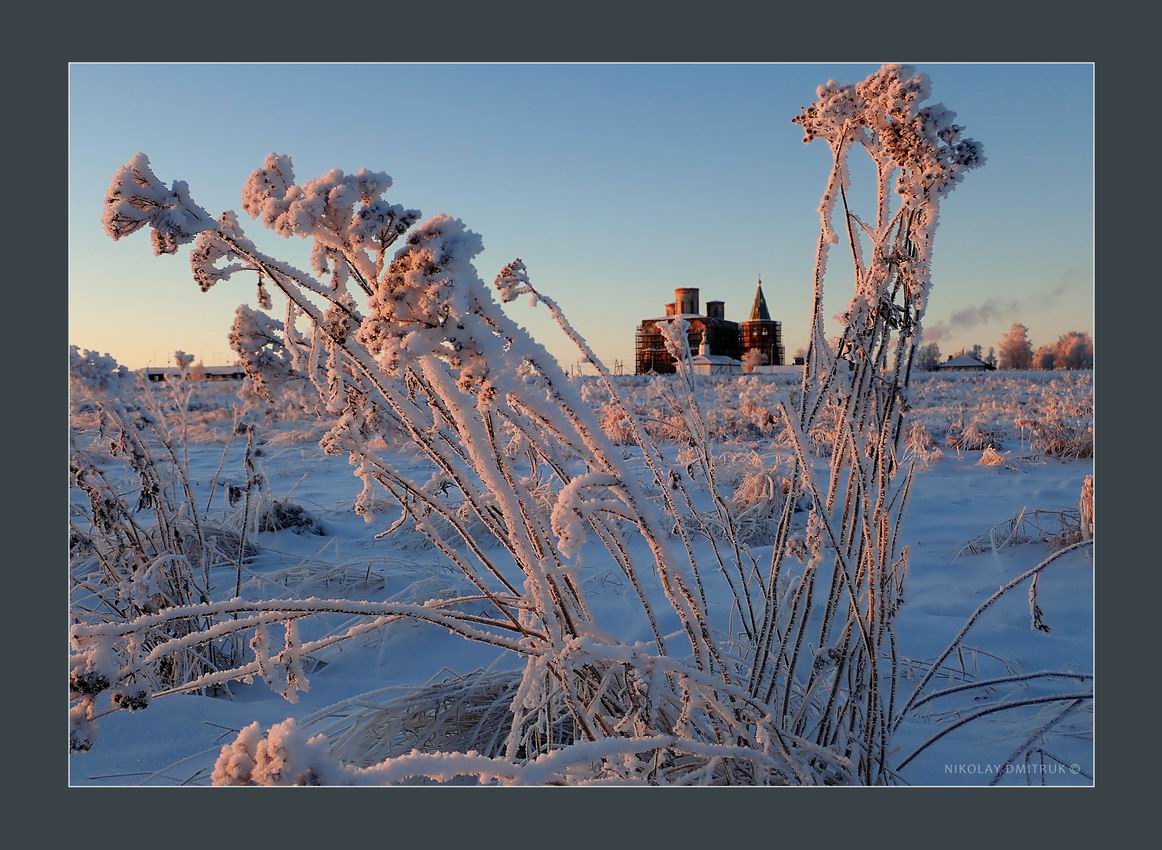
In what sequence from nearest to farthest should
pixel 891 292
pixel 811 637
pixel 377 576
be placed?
pixel 891 292, pixel 811 637, pixel 377 576

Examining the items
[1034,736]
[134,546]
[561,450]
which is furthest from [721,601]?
[134,546]

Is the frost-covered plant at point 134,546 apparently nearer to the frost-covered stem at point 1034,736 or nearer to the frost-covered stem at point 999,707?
the frost-covered stem at point 999,707

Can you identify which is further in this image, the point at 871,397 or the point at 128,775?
the point at 128,775

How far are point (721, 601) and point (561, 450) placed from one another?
1.53 meters

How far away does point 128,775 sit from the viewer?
5.69 ft

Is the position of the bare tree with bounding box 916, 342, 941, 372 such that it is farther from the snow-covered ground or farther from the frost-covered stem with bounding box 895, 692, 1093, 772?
the frost-covered stem with bounding box 895, 692, 1093, 772

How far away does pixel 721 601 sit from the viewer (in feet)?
9.44

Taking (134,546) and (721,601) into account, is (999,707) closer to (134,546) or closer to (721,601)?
(721,601)

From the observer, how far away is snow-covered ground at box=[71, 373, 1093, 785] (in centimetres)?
177

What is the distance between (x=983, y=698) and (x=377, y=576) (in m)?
2.37

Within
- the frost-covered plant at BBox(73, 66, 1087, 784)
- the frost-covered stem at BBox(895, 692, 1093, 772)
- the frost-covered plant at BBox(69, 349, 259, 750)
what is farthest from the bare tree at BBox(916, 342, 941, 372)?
the frost-covered plant at BBox(69, 349, 259, 750)

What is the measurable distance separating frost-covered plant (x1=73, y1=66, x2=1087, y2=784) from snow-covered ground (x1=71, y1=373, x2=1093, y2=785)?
183mm

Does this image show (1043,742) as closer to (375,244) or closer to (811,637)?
(811,637)

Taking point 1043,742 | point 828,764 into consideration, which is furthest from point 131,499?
point 1043,742
